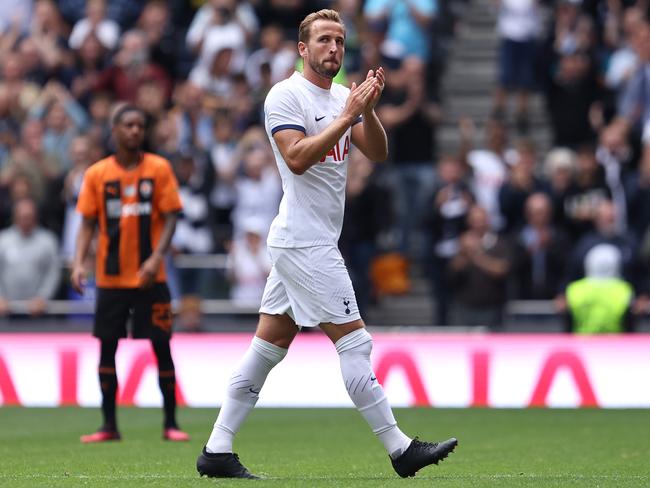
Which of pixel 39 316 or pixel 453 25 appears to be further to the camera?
pixel 453 25

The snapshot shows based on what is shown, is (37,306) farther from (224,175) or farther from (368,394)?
(368,394)

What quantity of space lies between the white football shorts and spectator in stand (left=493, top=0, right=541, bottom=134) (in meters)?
12.4

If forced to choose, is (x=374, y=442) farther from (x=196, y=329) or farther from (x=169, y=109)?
(x=169, y=109)

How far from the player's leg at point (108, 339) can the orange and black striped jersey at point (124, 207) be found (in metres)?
0.12

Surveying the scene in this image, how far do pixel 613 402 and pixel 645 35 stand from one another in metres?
5.30

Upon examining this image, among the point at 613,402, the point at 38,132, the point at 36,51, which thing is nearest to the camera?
the point at 613,402

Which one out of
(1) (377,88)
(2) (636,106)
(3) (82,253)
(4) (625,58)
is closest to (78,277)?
(3) (82,253)

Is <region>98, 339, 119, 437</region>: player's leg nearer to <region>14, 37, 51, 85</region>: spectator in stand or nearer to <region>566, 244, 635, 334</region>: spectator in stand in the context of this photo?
<region>566, 244, 635, 334</region>: spectator in stand

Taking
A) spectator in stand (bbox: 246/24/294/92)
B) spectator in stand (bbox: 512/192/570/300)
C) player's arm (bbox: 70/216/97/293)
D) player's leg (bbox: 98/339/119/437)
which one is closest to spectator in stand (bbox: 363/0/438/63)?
spectator in stand (bbox: 246/24/294/92)

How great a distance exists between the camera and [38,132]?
773 inches

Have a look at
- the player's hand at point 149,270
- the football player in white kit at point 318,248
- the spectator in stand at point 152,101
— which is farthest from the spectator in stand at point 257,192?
the football player in white kit at point 318,248

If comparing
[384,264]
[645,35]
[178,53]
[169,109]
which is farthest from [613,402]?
[178,53]

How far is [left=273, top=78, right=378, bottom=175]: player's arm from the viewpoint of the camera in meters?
8.11

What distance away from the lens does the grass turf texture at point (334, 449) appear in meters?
8.64
